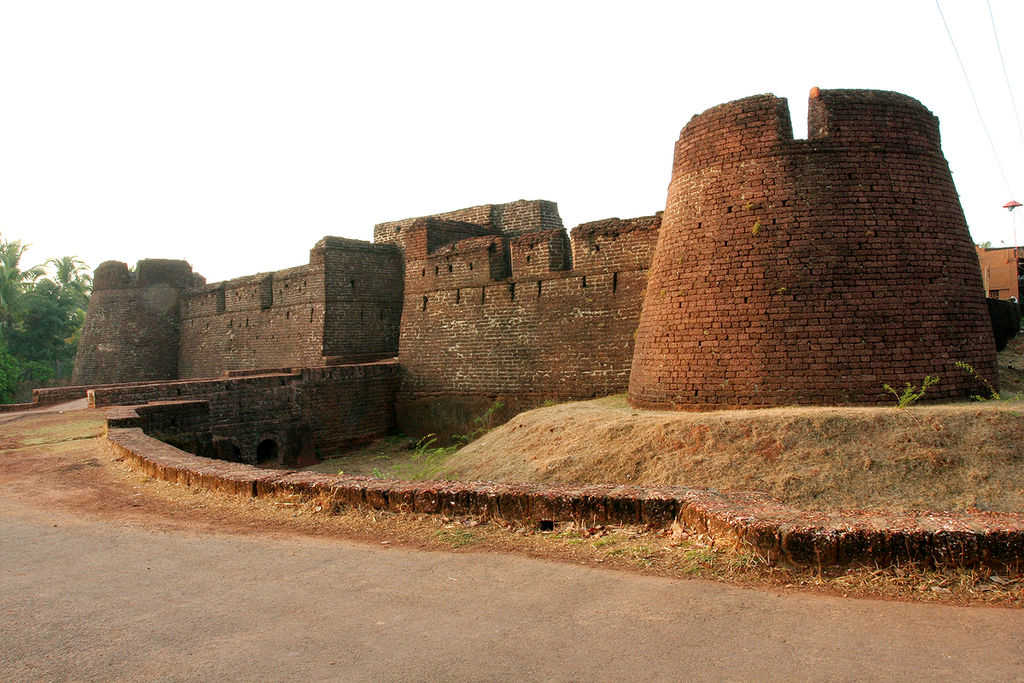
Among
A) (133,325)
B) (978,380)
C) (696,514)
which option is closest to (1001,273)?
(978,380)

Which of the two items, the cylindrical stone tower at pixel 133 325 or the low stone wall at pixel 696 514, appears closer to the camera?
the low stone wall at pixel 696 514

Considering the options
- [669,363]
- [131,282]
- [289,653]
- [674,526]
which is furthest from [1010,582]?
[131,282]

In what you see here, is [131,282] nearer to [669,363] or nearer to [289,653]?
[669,363]

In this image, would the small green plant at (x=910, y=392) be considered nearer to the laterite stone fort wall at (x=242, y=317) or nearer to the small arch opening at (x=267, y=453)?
the small arch opening at (x=267, y=453)

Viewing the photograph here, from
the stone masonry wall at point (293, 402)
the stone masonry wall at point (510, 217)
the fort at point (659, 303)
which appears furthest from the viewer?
the stone masonry wall at point (510, 217)

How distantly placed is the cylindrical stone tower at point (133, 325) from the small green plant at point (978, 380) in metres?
23.1

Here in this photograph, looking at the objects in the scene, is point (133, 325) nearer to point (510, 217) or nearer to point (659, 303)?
point (510, 217)

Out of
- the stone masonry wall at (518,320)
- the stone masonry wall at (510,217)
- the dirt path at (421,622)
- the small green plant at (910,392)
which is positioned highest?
the stone masonry wall at (510,217)

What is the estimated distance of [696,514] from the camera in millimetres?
4121

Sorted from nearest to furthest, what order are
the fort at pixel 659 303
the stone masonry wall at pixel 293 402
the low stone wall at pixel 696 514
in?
1. the low stone wall at pixel 696 514
2. the fort at pixel 659 303
3. the stone masonry wall at pixel 293 402

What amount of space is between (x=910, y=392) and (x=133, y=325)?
2357cm

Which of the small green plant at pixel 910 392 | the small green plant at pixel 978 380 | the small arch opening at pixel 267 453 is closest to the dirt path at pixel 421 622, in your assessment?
the small green plant at pixel 910 392

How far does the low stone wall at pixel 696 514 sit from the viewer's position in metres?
3.40

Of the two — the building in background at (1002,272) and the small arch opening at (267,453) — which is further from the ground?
the building in background at (1002,272)
